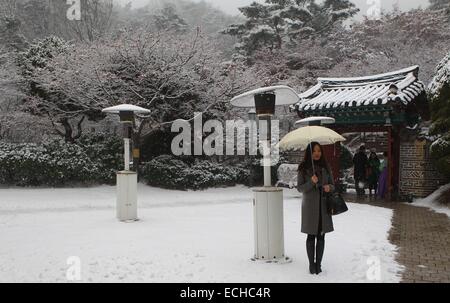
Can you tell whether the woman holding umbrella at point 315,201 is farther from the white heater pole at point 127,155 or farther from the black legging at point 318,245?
the white heater pole at point 127,155

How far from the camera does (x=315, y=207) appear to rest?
540cm

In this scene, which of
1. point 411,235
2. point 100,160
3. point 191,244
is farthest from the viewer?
point 100,160

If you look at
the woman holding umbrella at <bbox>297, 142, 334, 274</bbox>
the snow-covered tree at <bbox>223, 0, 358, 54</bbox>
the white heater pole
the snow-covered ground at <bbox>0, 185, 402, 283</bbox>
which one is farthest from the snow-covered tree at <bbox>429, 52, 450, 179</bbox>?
the snow-covered tree at <bbox>223, 0, 358, 54</bbox>

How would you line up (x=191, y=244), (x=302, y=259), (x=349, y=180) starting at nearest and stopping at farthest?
(x=302, y=259)
(x=191, y=244)
(x=349, y=180)

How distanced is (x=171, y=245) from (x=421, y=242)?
4.43 metres

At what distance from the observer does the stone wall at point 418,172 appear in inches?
515

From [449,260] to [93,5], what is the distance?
→ 26067 mm

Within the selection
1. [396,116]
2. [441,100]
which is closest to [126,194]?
[396,116]

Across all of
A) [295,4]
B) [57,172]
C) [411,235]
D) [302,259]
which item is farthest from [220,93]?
[295,4]

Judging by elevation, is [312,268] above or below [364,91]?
below

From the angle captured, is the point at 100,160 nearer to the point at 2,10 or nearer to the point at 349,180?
the point at 349,180

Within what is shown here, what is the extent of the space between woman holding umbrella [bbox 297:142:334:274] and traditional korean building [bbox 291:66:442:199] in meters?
7.62

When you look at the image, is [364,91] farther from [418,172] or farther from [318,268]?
[318,268]

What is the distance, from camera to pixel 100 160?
50.3 feet
